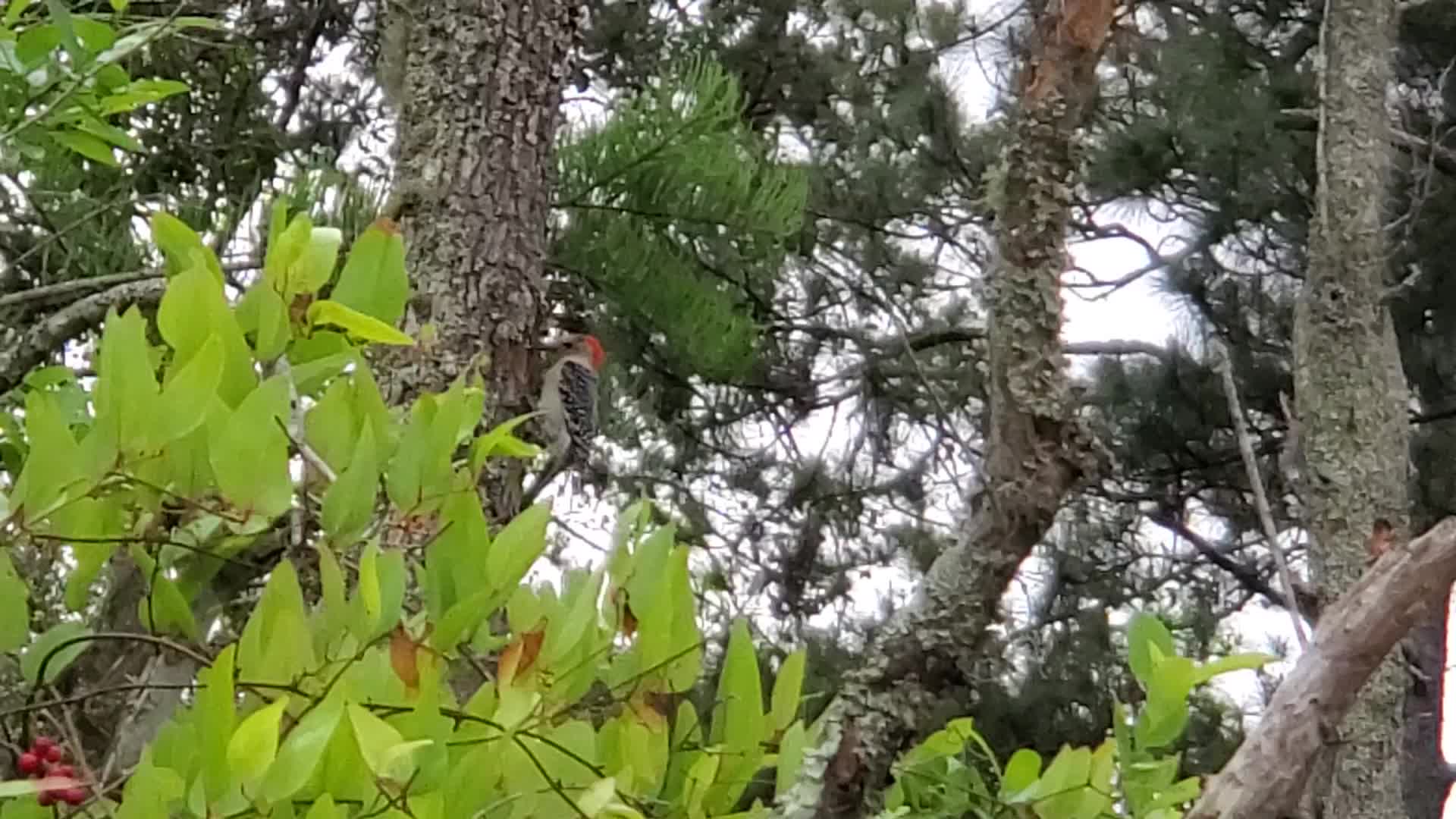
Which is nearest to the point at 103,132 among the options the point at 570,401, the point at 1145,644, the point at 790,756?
the point at 790,756

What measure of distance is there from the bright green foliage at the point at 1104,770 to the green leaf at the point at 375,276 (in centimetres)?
37

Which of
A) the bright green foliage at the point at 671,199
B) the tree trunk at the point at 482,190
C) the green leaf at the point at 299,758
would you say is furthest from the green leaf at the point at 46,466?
the bright green foliage at the point at 671,199

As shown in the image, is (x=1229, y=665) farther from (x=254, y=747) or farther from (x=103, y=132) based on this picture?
(x=103, y=132)

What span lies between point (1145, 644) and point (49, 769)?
55 cm

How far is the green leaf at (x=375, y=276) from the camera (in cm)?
66

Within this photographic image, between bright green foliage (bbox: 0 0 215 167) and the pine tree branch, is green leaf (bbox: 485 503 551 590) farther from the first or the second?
the pine tree branch

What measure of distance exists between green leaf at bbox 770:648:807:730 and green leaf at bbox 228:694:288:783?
11.3 inches

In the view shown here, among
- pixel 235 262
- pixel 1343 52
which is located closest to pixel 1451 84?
pixel 1343 52

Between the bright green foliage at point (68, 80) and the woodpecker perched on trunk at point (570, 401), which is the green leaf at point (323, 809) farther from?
the woodpecker perched on trunk at point (570, 401)

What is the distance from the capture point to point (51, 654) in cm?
59

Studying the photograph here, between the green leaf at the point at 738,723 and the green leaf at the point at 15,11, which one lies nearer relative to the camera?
the green leaf at the point at 738,723

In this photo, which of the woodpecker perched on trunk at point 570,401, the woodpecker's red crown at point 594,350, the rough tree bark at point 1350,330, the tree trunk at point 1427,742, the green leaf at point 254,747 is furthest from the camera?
the tree trunk at point 1427,742

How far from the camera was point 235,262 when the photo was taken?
1.50 meters

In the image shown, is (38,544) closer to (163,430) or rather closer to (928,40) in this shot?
(163,430)
